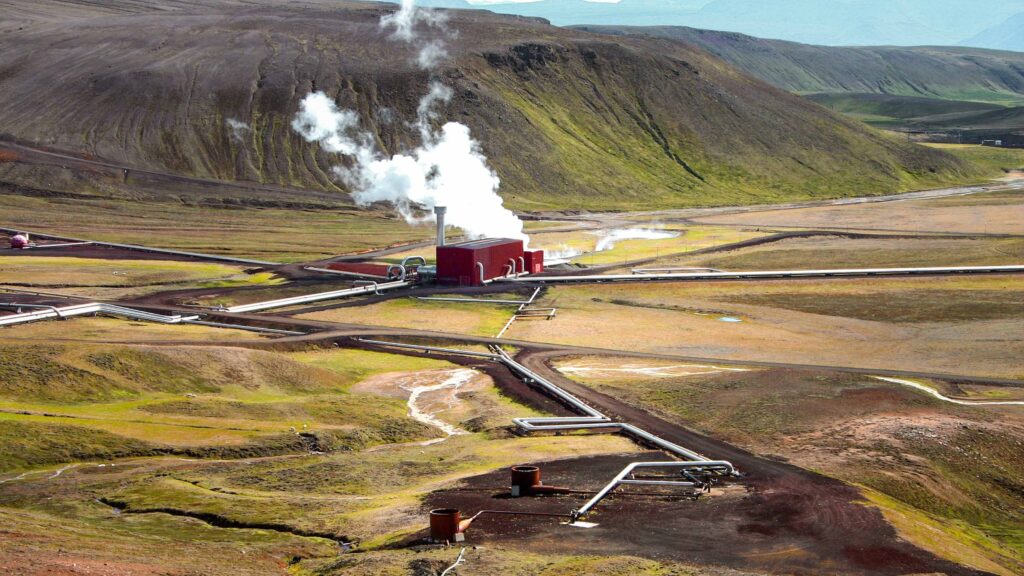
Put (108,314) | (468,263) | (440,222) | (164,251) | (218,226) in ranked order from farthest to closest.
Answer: (218,226) < (164,251) < (440,222) < (468,263) < (108,314)

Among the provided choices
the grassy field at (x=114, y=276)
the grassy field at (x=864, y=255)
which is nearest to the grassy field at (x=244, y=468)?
the grassy field at (x=114, y=276)

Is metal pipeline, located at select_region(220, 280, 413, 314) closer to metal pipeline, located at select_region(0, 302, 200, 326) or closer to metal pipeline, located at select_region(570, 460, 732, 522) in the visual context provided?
metal pipeline, located at select_region(0, 302, 200, 326)

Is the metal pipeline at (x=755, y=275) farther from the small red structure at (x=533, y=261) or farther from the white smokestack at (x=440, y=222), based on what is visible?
the white smokestack at (x=440, y=222)

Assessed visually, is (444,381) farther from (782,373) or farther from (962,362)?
(962,362)

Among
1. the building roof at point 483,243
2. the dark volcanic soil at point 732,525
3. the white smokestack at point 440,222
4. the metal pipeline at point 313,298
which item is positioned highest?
the white smokestack at point 440,222

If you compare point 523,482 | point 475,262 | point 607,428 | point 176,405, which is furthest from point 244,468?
point 475,262

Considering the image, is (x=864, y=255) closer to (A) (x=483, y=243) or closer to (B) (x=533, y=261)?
(B) (x=533, y=261)
